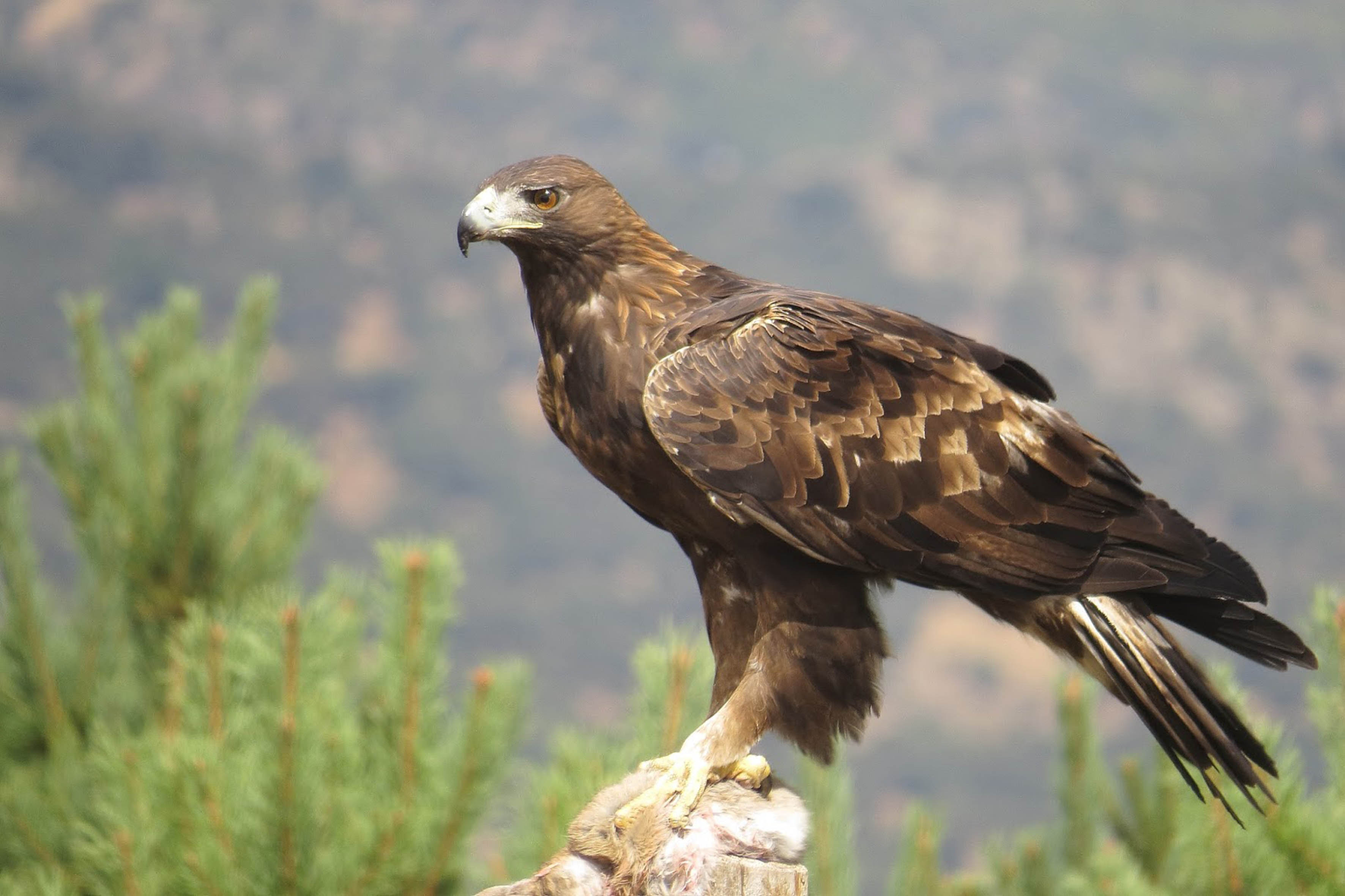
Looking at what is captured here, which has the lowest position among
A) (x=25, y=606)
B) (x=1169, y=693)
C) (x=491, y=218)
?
(x=1169, y=693)

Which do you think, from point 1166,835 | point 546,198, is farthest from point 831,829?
point 546,198

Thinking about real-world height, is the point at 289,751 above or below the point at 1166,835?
above

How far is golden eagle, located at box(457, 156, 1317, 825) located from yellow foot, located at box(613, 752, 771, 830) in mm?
15

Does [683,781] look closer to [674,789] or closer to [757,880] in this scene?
[674,789]

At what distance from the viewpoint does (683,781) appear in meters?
3.62

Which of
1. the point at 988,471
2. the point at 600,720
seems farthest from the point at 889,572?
the point at 600,720

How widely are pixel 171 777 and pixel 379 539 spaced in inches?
44.0

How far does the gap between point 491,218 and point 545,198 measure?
0.18 m

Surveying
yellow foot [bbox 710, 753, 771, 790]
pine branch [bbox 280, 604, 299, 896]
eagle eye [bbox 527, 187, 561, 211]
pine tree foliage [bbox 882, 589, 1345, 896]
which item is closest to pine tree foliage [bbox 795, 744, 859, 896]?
pine tree foliage [bbox 882, 589, 1345, 896]

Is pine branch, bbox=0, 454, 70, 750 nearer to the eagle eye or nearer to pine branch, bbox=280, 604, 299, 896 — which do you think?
pine branch, bbox=280, 604, 299, 896

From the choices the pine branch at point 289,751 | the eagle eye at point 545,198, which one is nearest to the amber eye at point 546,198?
the eagle eye at point 545,198

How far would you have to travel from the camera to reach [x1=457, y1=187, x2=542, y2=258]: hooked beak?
13.6ft

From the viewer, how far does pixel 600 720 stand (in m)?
5.43

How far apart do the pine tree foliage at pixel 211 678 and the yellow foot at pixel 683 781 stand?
3.67 feet
